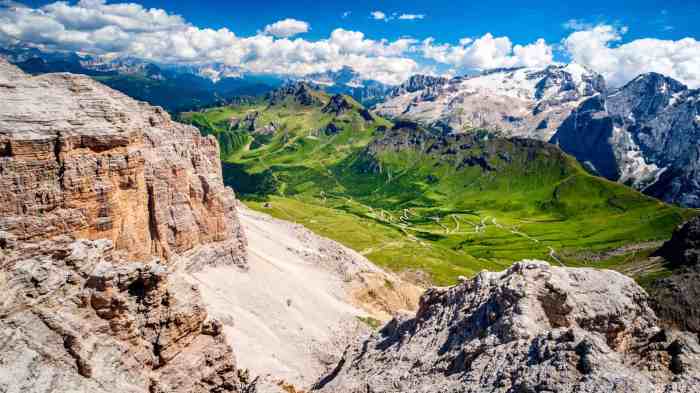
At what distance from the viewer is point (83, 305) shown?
32188 mm

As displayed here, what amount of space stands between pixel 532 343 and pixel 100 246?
113ft

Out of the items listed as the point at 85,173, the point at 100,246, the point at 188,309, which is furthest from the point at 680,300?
the point at 85,173

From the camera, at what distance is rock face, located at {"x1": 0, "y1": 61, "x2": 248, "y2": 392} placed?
94.9 ft

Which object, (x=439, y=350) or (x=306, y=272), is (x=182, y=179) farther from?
(x=439, y=350)

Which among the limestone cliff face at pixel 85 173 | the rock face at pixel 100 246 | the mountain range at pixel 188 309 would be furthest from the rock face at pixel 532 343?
the limestone cliff face at pixel 85 173

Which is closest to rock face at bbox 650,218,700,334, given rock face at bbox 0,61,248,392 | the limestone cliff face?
rock face at bbox 0,61,248,392

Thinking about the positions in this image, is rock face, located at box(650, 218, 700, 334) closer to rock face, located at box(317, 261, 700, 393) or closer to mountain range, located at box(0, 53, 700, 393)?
rock face, located at box(317, 261, 700, 393)

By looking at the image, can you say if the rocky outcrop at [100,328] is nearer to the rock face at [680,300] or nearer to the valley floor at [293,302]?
the valley floor at [293,302]

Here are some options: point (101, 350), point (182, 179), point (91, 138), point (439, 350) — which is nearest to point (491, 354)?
point (439, 350)

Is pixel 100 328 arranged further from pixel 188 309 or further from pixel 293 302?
pixel 293 302

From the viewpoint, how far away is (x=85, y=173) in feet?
180

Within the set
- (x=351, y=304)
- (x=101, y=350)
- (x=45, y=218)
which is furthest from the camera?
(x=351, y=304)

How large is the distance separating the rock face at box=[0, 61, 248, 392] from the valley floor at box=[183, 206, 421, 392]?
6.23 m

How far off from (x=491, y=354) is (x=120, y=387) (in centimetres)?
2511
